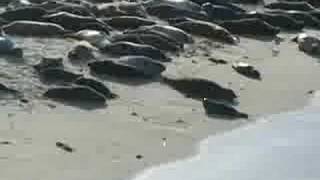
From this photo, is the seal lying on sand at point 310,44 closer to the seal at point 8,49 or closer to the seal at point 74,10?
the seal at point 74,10

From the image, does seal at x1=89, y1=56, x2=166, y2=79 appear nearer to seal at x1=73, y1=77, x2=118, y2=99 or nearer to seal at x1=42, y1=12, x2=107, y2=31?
seal at x1=73, y1=77, x2=118, y2=99

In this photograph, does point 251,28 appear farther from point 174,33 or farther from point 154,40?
point 154,40

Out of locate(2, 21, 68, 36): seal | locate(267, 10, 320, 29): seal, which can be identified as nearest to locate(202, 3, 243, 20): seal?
locate(267, 10, 320, 29): seal

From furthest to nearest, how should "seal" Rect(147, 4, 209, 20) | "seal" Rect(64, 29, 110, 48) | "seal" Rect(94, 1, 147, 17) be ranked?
1. "seal" Rect(147, 4, 209, 20)
2. "seal" Rect(94, 1, 147, 17)
3. "seal" Rect(64, 29, 110, 48)

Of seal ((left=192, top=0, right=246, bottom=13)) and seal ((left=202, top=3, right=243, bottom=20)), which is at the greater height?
seal ((left=202, top=3, right=243, bottom=20))

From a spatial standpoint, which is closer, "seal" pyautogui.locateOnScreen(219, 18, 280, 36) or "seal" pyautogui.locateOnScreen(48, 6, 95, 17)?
"seal" pyautogui.locateOnScreen(48, 6, 95, 17)

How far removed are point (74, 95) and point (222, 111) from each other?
1286 mm

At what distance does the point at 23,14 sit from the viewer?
39.4ft

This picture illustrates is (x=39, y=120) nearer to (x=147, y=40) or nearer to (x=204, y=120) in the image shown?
(x=204, y=120)

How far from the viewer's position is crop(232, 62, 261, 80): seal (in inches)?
408

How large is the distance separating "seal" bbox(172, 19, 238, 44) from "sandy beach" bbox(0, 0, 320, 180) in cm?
69

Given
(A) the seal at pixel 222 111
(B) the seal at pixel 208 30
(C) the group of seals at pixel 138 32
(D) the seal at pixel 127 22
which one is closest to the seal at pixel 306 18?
(C) the group of seals at pixel 138 32

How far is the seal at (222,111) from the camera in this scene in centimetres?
858

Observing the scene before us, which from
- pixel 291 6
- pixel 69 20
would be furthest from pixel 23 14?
pixel 291 6
